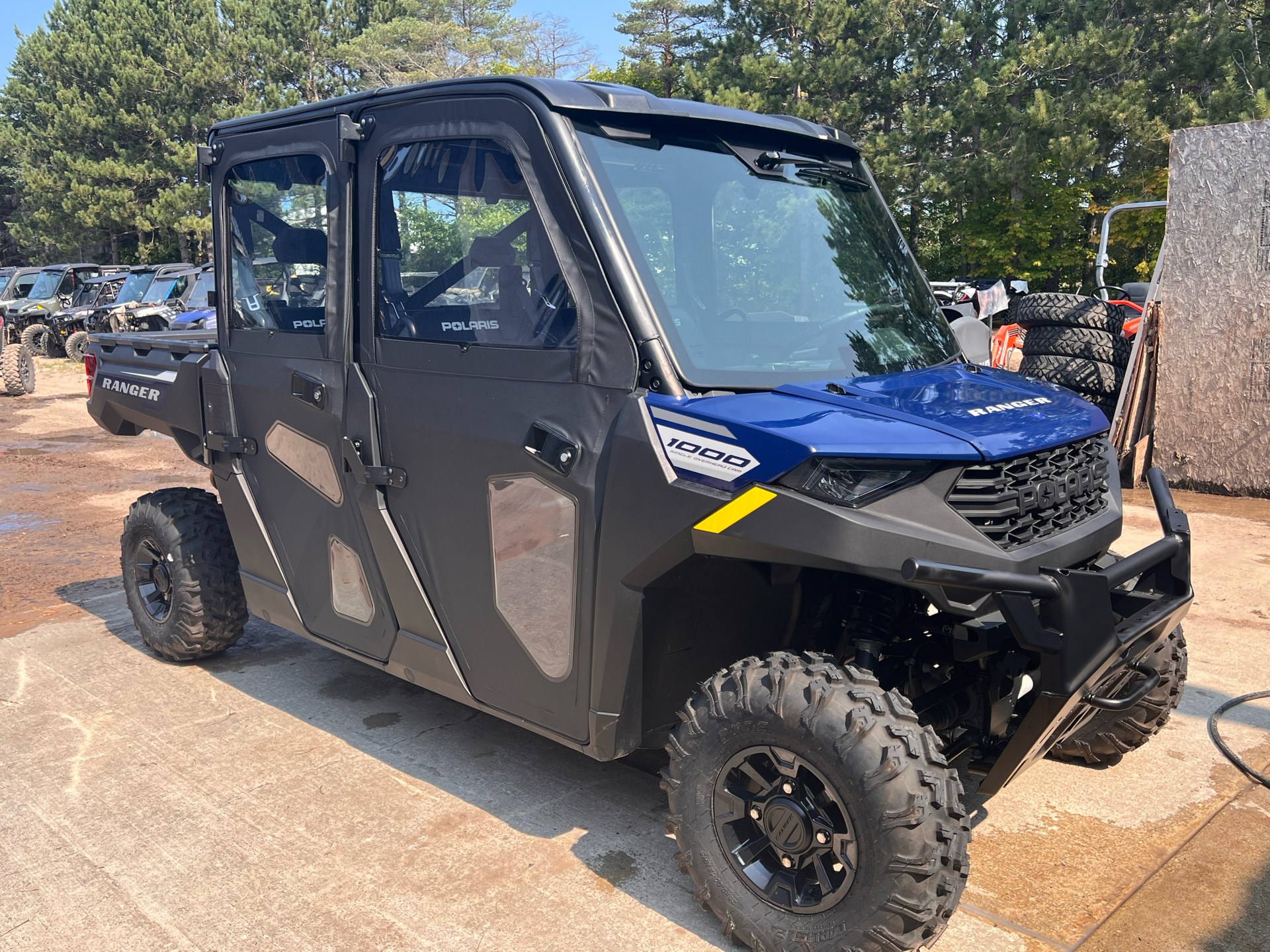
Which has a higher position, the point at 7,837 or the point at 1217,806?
the point at 1217,806

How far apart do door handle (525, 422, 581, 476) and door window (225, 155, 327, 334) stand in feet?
3.81

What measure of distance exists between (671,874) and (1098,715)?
5.53 ft

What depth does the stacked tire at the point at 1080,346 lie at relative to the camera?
8.88 metres

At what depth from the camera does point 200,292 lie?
20.9m

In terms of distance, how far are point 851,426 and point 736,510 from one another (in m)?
0.36

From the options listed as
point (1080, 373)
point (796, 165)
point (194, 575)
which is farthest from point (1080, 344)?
point (194, 575)

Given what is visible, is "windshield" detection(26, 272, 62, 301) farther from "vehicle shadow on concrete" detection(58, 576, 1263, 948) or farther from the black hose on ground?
the black hose on ground

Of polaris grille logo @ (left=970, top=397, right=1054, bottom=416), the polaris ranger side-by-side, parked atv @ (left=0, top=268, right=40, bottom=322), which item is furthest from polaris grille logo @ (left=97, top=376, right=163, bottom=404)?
parked atv @ (left=0, top=268, right=40, bottom=322)

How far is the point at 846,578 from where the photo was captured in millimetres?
3072

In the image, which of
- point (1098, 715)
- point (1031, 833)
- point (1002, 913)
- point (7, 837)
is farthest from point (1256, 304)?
point (7, 837)

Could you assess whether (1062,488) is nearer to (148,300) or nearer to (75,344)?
(148,300)

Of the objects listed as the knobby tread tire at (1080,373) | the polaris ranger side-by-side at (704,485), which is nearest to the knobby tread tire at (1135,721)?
the polaris ranger side-by-side at (704,485)

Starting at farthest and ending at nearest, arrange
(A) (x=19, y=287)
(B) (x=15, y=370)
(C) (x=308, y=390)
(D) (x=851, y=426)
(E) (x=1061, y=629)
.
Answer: (A) (x=19, y=287) < (B) (x=15, y=370) < (C) (x=308, y=390) < (D) (x=851, y=426) < (E) (x=1061, y=629)

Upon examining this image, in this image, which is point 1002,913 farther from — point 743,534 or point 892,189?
point 892,189
